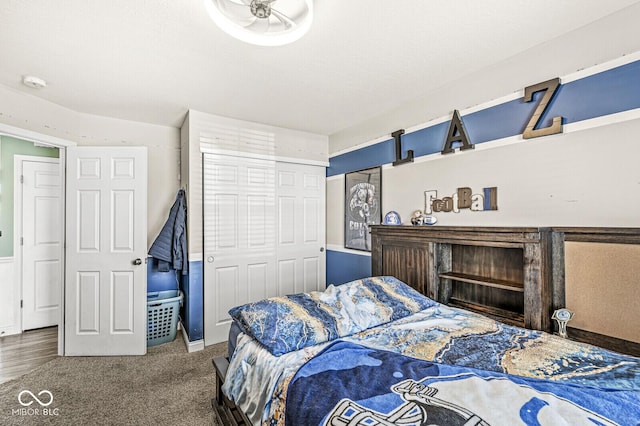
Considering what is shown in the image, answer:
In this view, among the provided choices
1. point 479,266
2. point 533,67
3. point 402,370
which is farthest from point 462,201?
point 402,370

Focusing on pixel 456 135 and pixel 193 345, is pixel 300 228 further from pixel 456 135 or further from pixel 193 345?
pixel 456 135

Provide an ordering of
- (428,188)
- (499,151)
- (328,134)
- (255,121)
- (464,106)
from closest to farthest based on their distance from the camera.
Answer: (499,151), (464,106), (428,188), (255,121), (328,134)

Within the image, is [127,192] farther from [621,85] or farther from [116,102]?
[621,85]

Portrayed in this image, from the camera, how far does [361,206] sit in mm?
3678

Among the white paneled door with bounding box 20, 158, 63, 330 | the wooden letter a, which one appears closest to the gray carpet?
the white paneled door with bounding box 20, 158, 63, 330

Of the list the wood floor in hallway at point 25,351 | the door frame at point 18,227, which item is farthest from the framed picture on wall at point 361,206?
the door frame at point 18,227

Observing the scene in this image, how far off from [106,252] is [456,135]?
346cm

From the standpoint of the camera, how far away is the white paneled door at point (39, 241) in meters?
3.74

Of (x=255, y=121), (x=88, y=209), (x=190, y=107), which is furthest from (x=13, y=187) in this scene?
(x=255, y=121)

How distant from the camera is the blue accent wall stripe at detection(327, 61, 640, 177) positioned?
1.73 metres

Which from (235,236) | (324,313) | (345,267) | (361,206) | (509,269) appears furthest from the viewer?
(345,267)

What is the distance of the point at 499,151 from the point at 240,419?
2440 millimetres

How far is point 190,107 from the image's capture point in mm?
3176

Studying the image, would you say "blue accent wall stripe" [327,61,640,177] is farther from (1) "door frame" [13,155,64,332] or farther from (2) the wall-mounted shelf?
(1) "door frame" [13,155,64,332]
